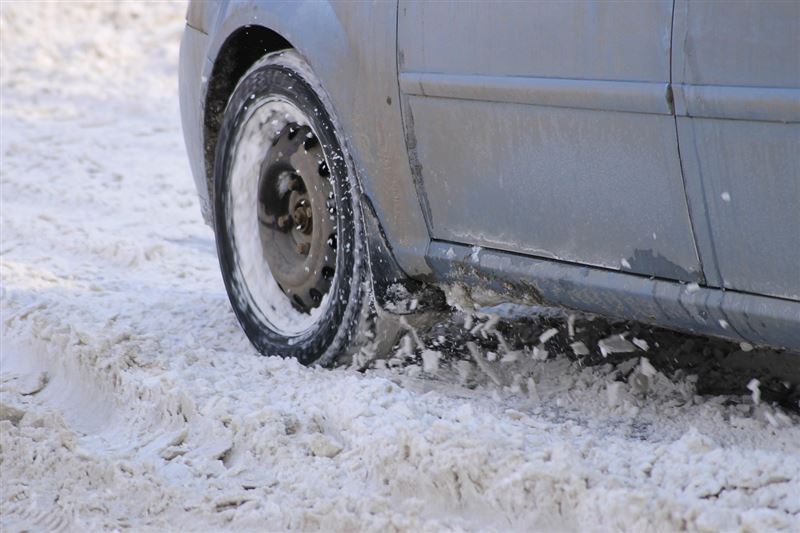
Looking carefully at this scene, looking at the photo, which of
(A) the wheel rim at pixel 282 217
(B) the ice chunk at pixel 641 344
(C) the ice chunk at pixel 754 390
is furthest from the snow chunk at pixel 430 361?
(C) the ice chunk at pixel 754 390

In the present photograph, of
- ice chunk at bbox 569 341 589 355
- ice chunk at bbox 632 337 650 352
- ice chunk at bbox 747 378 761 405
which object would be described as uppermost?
ice chunk at bbox 747 378 761 405

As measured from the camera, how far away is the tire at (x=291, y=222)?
12.3 ft

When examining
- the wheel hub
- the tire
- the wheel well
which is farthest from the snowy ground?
the wheel well


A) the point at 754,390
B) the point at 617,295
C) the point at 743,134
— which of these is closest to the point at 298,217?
the point at 617,295

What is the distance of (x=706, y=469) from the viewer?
9.44ft

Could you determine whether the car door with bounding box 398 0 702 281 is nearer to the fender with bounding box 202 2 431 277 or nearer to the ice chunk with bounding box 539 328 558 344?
the fender with bounding box 202 2 431 277

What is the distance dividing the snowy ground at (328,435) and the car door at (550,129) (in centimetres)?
49

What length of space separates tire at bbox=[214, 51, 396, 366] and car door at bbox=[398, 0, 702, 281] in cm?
36

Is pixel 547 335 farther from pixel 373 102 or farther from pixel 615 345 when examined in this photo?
pixel 373 102

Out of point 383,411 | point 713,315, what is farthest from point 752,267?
point 383,411

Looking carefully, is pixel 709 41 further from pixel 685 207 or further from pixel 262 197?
pixel 262 197

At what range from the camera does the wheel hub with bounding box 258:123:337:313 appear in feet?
12.8

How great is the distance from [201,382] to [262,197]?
711mm

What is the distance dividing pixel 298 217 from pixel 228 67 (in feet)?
2.07
